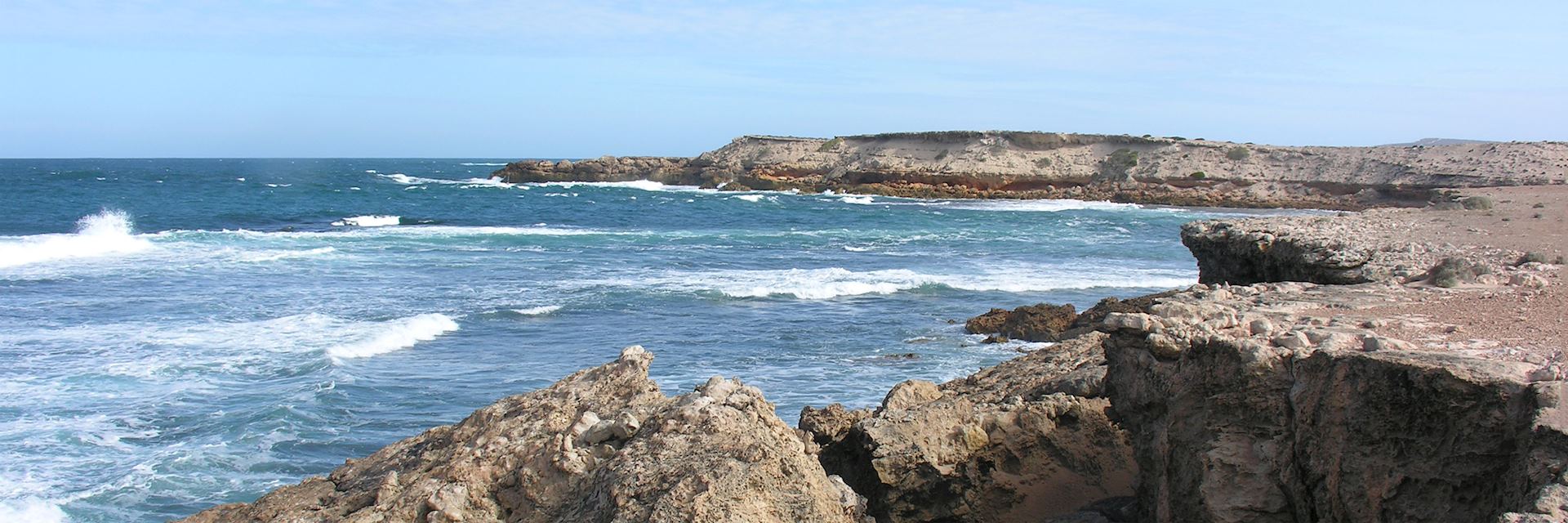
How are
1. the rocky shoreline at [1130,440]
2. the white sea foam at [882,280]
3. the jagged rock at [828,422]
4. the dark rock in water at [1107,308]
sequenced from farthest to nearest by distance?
the white sea foam at [882,280] → the dark rock in water at [1107,308] → the jagged rock at [828,422] → the rocky shoreline at [1130,440]

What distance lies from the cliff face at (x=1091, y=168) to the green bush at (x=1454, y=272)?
132ft

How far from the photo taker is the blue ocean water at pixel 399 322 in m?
8.42

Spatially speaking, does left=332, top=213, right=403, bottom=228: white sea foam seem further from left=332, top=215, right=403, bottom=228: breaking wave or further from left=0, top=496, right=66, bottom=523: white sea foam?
left=0, top=496, right=66, bottom=523: white sea foam

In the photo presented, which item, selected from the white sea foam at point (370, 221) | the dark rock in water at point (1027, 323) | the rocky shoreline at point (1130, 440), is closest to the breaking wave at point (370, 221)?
the white sea foam at point (370, 221)

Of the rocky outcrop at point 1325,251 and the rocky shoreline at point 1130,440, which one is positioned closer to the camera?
the rocky shoreline at point 1130,440

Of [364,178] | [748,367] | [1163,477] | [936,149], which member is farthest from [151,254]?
[364,178]

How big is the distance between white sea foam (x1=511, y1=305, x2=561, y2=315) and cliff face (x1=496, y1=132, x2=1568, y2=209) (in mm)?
37976

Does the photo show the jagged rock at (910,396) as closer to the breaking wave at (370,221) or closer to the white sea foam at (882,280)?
the white sea foam at (882,280)

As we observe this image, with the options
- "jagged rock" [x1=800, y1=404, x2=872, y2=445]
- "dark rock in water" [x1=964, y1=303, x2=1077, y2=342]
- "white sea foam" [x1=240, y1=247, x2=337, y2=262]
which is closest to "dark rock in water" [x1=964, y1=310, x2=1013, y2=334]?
"dark rock in water" [x1=964, y1=303, x2=1077, y2=342]

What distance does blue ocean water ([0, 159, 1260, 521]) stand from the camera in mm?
8422

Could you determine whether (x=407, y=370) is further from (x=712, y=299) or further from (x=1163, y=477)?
(x=1163, y=477)

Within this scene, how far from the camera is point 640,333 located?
13.6 meters

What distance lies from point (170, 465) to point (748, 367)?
211 inches

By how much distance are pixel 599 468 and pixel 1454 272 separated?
5.76 metres
